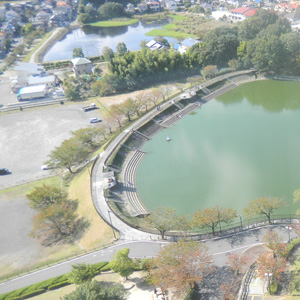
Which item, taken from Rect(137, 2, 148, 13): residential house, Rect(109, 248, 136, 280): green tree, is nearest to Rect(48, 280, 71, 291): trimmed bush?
Rect(109, 248, 136, 280): green tree

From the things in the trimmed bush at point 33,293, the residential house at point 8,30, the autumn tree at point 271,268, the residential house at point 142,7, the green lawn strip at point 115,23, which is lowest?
the trimmed bush at point 33,293

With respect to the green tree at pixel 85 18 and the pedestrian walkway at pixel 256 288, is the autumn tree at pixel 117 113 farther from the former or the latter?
the green tree at pixel 85 18

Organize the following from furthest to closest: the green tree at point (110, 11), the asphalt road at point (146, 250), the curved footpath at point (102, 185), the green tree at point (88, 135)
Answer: the green tree at point (110, 11), the green tree at point (88, 135), the curved footpath at point (102, 185), the asphalt road at point (146, 250)

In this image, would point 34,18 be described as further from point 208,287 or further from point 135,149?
point 208,287

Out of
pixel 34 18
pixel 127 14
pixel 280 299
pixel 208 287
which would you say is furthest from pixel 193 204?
pixel 34 18

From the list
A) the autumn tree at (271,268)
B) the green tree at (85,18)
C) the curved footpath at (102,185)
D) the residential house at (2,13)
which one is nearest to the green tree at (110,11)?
the green tree at (85,18)

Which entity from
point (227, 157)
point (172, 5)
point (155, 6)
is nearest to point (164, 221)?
point (227, 157)

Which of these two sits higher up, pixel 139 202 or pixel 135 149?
pixel 135 149
